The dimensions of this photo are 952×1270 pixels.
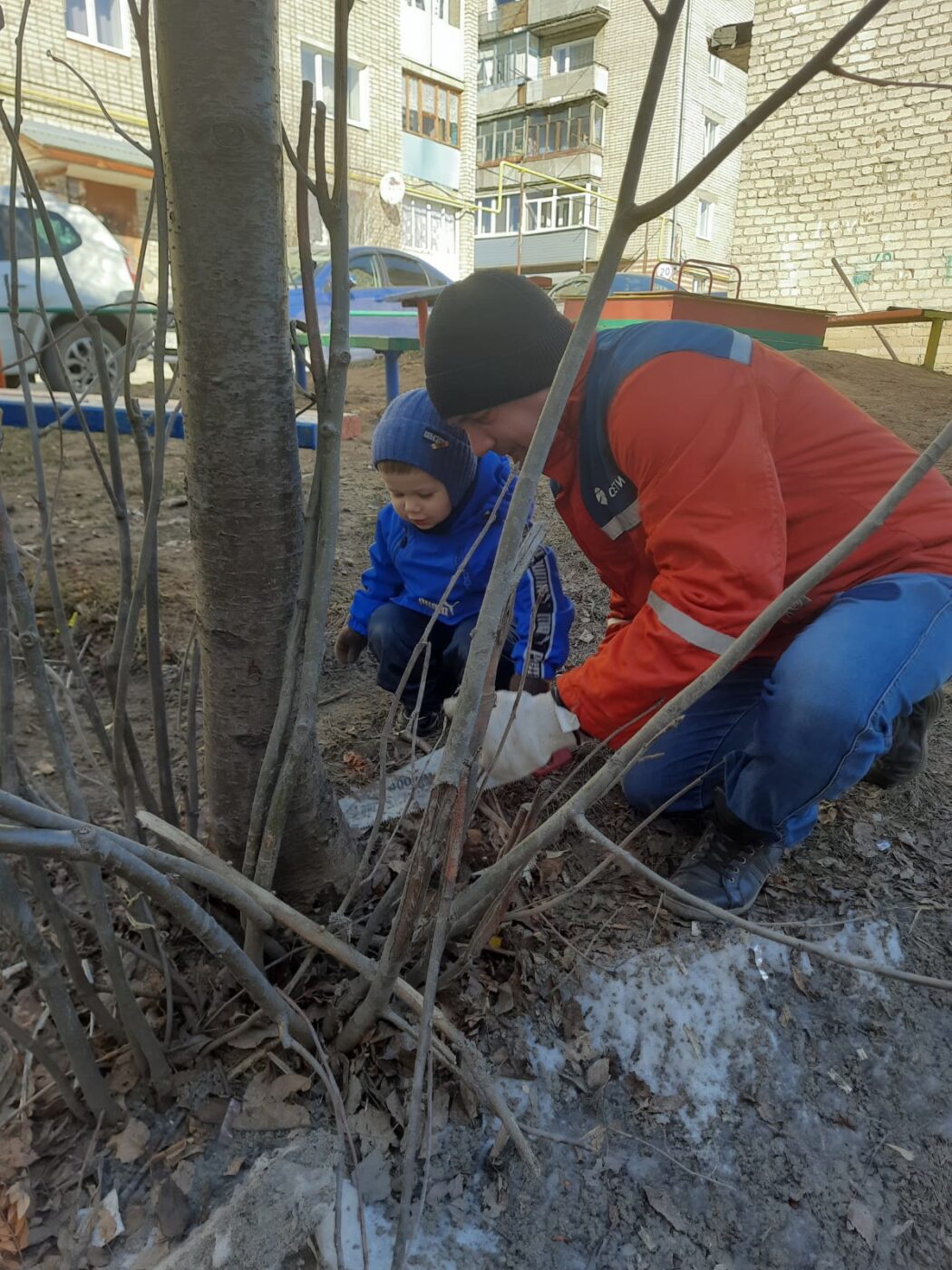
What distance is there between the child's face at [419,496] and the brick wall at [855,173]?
1197 cm

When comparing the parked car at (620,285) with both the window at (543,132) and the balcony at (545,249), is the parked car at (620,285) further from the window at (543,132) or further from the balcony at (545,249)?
the window at (543,132)

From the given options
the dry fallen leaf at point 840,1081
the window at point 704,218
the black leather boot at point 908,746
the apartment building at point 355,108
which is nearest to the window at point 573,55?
the window at point 704,218

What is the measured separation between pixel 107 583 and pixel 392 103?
20.8m

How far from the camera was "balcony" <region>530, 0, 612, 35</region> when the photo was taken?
2950 cm

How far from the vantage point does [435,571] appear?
241 centimetres

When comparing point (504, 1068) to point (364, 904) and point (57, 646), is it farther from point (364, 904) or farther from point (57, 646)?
point (57, 646)

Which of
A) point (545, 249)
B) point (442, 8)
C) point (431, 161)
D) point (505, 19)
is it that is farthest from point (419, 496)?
point (505, 19)

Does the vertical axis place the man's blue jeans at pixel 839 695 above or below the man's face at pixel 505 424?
below

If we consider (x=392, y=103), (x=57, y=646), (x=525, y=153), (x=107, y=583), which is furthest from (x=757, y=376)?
(x=525, y=153)

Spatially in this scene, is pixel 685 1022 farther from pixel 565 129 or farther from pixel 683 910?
pixel 565 129

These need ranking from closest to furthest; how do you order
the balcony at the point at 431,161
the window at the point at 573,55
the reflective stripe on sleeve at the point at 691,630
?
the reflective stripe on sleeve at the point at 691,630 < the balcony at the point at 431,161 < the window at the point at 573,55

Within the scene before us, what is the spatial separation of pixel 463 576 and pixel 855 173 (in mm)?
12557

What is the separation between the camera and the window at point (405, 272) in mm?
11648

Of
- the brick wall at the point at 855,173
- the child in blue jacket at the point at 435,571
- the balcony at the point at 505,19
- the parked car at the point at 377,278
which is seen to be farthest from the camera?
the balcony at the point at 505,19
